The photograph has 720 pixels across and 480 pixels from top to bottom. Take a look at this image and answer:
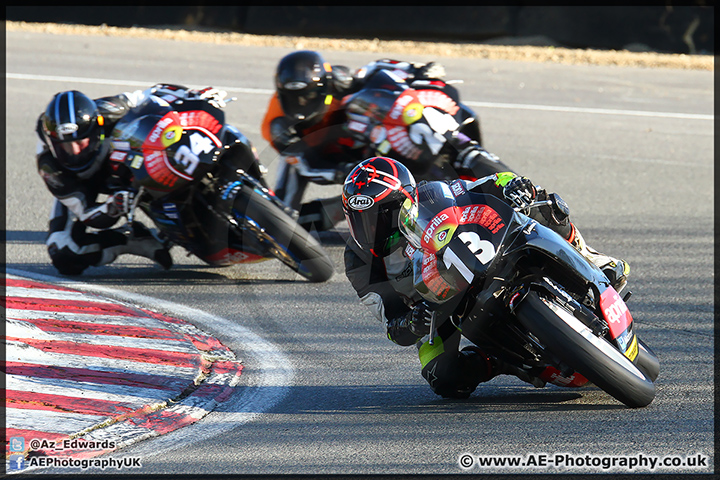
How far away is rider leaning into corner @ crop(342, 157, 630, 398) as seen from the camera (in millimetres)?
4699

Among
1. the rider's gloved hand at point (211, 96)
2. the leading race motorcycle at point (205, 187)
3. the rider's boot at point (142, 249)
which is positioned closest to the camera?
the leading race motorcycle at point (205, 187)

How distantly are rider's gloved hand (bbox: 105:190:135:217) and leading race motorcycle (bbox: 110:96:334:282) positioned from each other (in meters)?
0.06

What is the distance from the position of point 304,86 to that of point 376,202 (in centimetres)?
347

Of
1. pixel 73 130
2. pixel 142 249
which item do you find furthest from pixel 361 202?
pixel 142 249

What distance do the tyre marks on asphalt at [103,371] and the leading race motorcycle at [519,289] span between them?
56.9 inches

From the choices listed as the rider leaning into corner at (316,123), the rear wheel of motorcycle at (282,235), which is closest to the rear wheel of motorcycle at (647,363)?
the rear wheel of motorcycle at (282,235)

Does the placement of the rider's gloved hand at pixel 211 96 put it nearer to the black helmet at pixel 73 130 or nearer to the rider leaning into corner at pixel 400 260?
the black helmet at pixel 73 130

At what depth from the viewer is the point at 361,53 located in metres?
15.8

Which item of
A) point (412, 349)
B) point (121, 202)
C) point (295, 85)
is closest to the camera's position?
point (412, 349)

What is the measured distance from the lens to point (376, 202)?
467cm

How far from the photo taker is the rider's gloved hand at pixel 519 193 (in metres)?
4.72

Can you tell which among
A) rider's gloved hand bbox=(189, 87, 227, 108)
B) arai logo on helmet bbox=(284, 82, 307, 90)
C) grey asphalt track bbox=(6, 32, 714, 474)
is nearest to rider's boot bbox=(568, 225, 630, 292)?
grey asphalt track bbox=(6, 32, 714, 474)

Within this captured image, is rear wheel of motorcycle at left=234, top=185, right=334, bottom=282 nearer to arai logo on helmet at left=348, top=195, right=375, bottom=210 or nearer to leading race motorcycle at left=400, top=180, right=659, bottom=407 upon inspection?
arai logo on helmet at left=348, top=195, right=375, bottom=210

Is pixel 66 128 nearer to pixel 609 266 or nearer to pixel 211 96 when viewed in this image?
pixel 211 96
